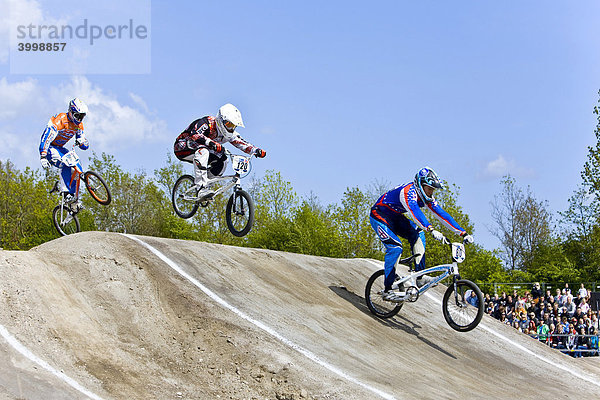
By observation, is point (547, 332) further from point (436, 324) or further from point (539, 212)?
point (539, 212)

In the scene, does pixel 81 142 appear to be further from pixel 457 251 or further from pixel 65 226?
pixel 457 251

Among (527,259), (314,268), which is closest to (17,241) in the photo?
(314,268)

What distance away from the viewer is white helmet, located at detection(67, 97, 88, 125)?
1295cm

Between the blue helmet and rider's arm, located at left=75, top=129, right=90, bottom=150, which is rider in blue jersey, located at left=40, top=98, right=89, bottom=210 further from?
the blue helmet

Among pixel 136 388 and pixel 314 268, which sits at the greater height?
pixel 314 268

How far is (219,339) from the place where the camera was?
7.66 m

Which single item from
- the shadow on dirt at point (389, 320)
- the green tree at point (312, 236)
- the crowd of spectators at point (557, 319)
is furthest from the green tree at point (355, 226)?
the shadow on dirt at point (389, 320)

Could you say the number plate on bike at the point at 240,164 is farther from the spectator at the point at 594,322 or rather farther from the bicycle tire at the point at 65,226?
the spectator at the point at 594,322

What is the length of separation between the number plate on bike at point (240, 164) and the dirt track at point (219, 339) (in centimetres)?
169

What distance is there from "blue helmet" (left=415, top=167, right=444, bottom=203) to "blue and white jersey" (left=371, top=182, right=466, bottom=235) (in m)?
0.10

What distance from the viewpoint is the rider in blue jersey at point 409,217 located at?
11.1 m

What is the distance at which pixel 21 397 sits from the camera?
17.9 feet

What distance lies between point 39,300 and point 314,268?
6.73 metres

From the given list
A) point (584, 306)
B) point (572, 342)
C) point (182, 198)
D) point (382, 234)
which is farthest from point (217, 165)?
point (584, 306)
